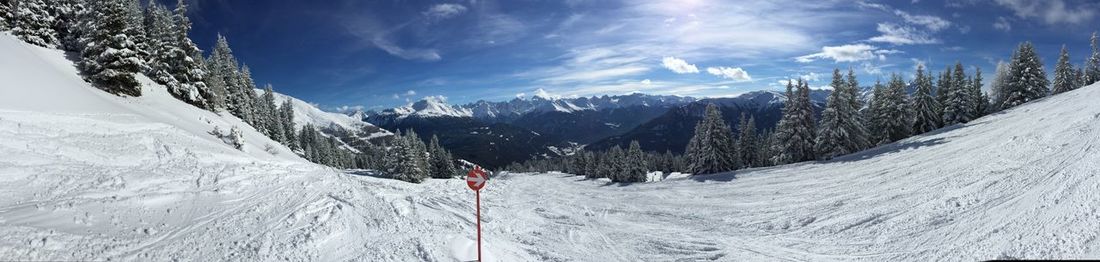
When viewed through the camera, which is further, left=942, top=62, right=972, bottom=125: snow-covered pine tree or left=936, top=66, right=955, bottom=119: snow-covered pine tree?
left=936, top=66, right=955, bottom=119: snow-covered pine tree

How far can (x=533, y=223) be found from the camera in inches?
655

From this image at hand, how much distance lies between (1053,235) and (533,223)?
13041mm

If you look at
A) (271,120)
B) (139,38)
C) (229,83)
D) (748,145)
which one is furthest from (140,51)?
(748,145)

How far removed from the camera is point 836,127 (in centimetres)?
4016

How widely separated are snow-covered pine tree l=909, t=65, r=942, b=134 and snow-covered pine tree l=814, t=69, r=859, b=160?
10499 millimetres

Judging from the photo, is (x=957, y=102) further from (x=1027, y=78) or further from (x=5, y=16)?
(x=5, y=16)

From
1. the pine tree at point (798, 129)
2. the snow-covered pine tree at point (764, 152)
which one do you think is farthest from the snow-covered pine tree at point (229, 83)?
the snow-covered pine tree at point (764, 152)

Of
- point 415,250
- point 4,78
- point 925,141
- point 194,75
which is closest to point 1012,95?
point 925,141

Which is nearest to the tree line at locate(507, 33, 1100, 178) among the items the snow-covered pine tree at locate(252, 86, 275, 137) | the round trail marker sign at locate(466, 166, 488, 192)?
the round trail marker sign at locate(466, 166, 488, 192)

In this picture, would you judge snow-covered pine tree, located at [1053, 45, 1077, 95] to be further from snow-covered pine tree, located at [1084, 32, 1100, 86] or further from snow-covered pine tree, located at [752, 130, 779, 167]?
snow-covered pine tree, located at [752, 130, 779, 167]

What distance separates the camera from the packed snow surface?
358 inches

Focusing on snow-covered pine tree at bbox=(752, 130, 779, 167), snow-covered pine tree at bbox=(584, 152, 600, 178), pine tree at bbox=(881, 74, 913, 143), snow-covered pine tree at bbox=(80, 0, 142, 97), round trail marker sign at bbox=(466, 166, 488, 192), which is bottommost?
snow-covered pine tree at bbox=(584, 152, 600, 178)

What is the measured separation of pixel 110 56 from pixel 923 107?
68.3 m

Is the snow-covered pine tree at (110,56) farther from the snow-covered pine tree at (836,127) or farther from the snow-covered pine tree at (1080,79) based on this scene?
the snow-covered pine tree at (1080,79)
